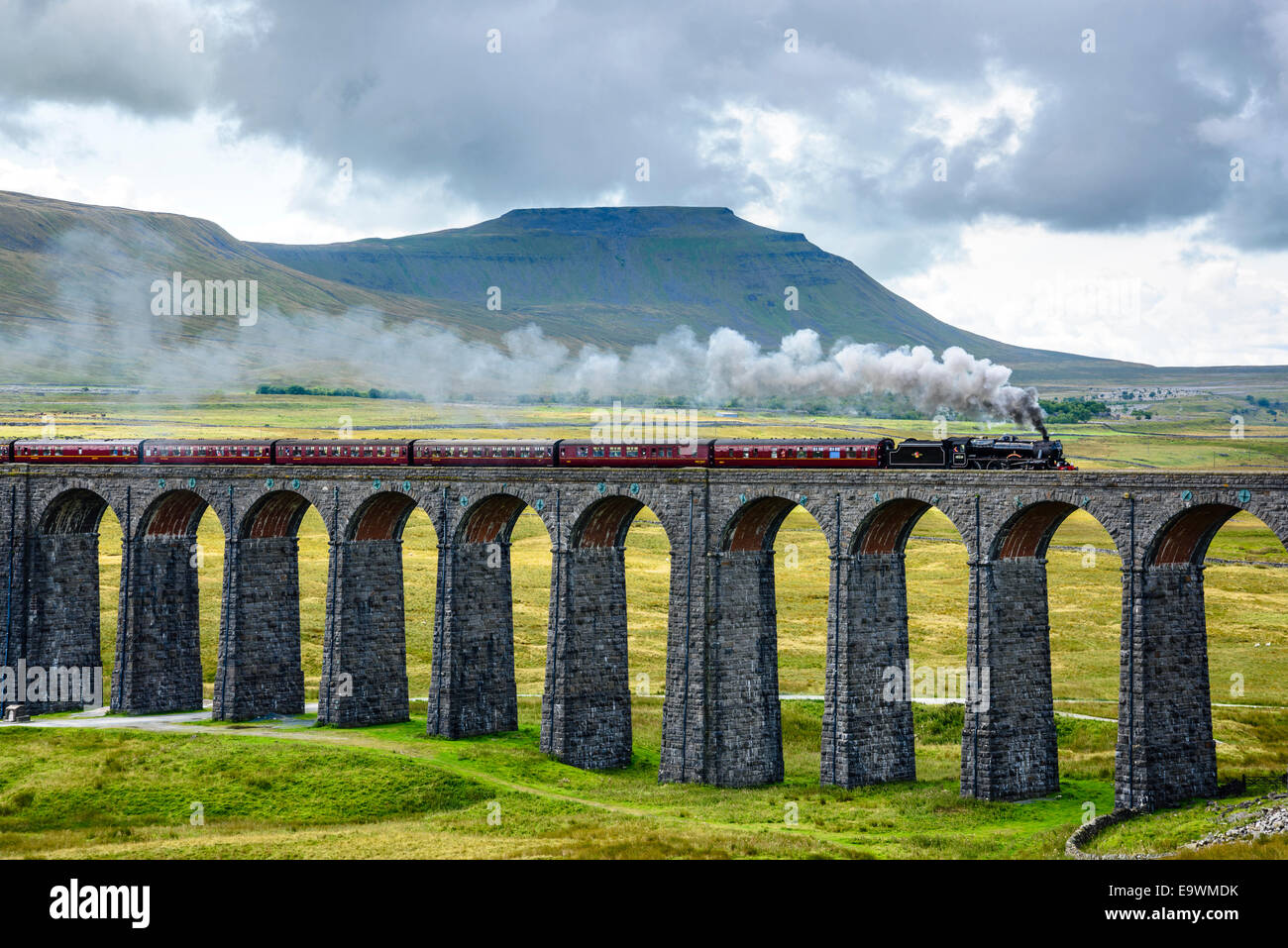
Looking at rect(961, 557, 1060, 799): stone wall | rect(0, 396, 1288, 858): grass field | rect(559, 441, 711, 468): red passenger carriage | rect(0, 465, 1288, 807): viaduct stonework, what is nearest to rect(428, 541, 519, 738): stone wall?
rect(0, 465, 1288, 807): viaduct stonework

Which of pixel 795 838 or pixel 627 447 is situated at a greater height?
pixel 627 447

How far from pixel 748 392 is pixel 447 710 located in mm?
23560

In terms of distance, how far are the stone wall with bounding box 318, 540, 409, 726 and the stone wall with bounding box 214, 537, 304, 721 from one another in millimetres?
4650

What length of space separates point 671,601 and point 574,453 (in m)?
9.85

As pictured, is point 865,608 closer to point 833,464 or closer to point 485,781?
point 833,464

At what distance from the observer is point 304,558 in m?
116

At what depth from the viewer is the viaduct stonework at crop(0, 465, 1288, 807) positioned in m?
49.1

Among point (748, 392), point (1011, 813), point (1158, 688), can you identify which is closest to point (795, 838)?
point (1011, 813)

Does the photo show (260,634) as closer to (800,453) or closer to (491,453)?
(491,453)

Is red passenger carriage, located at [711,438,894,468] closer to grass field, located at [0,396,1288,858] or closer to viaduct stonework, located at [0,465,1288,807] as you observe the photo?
viaduct stonework, located at [0,465,1288,807]

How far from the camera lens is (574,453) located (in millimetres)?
66188

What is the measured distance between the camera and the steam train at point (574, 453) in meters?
55.5

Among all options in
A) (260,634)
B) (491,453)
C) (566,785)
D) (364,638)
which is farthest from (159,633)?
(566,785)

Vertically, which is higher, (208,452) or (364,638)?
(208,452)
